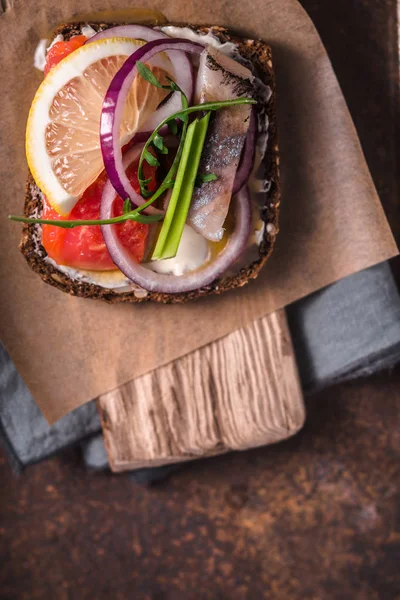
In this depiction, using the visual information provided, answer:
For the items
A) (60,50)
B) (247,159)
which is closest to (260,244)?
(247,159)

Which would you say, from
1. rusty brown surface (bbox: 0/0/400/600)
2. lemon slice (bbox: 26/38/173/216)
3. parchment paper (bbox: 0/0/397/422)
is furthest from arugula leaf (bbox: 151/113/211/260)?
rusty brown surface (bbox: 0/0/400/600)

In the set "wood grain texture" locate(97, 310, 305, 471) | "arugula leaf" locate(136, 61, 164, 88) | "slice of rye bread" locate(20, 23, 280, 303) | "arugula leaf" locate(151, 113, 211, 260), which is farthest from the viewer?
"wood grain texture" locate(97, 310, 305, 471)

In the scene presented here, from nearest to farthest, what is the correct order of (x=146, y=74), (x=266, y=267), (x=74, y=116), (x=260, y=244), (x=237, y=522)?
(x=146, y=74)
(x=74, y=116)
(x=260, y=244)
(x=266, y=267)
(x=237, y=522)

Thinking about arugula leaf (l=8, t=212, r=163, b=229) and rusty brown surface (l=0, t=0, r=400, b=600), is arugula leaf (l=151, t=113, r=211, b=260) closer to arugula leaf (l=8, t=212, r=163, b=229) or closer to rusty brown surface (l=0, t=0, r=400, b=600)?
arugula leaf (l=8, t=212, r=163, b=229)

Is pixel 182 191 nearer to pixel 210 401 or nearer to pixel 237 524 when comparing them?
pixel 210 401

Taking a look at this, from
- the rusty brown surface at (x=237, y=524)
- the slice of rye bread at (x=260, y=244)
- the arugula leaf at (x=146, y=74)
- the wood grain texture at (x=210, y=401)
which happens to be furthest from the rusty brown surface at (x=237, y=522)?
the arugula leaf at (x=146, y=74)

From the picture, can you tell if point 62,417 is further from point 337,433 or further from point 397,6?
point 397,6
